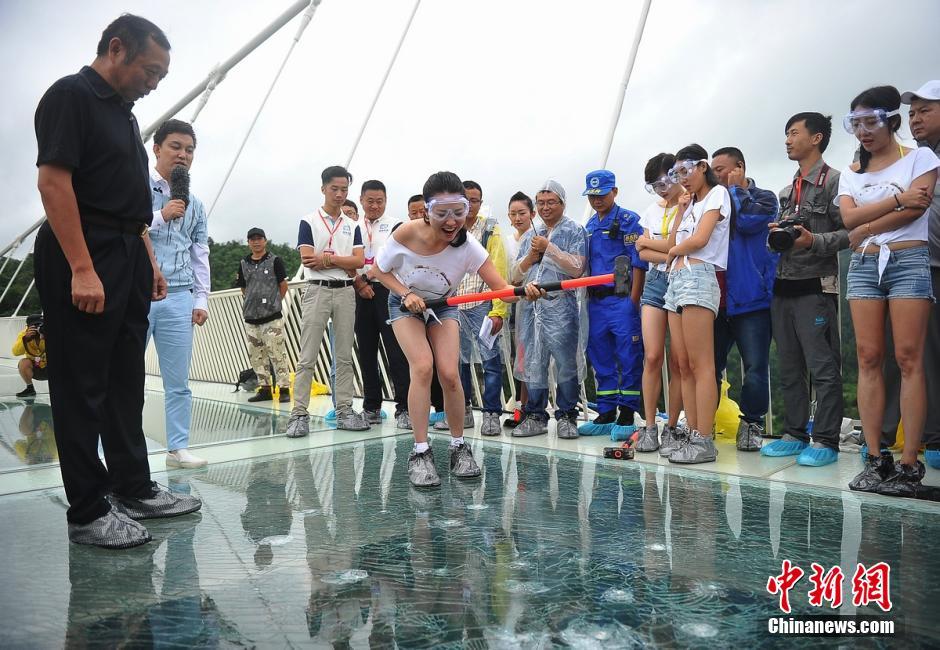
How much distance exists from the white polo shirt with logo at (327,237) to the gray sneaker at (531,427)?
167 cm

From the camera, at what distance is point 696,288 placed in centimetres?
377

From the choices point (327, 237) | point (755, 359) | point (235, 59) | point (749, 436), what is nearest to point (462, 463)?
point (749, 436)

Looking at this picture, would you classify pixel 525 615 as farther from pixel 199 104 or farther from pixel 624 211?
pixel 199 104

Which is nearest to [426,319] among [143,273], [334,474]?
[334,474]

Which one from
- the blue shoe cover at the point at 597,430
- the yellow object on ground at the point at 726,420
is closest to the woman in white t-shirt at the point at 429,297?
the blue shoe cover at the point at 597,430

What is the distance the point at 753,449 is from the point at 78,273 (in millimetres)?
3570

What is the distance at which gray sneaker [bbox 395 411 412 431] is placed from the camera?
17.0ft

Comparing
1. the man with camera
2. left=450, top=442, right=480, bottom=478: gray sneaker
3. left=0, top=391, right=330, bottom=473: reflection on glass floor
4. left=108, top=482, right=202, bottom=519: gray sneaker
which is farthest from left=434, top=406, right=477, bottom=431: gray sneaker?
the man with camera

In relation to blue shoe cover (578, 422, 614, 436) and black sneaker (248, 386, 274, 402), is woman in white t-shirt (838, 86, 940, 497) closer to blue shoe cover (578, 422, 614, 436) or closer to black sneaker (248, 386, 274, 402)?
blue shoe cover (578, 422, 614, 436)

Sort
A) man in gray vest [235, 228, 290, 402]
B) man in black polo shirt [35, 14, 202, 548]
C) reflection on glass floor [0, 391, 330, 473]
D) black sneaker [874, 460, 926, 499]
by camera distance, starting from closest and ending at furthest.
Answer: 1. man in black polo shirt [35, 14, 202, 548]
2. black sneaker [874, 460, 926, 499]
3. reflection on glass floor [0, 391, 330, 473]
4. man in gray vest [235, 228, 290, 402]

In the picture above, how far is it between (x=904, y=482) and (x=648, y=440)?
1.39 metres

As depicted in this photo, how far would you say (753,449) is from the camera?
415 centimetres

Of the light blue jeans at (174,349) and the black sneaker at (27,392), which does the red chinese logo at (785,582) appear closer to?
the light blue jeans at (174,349)

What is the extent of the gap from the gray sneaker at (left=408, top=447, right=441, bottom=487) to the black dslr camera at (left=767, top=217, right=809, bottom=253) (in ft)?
6.61
